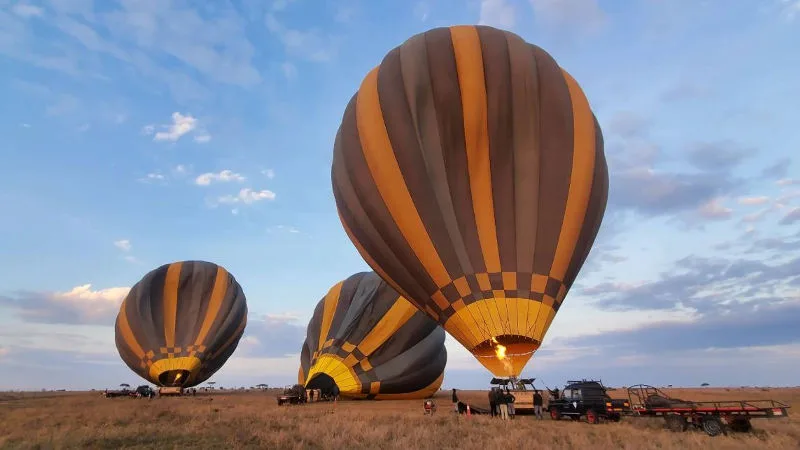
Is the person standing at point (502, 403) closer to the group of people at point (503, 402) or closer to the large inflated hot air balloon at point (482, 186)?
the group of people at point (503, 402)

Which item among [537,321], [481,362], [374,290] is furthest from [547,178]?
[374,290]

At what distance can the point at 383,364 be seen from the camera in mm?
22703

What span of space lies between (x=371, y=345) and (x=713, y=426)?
1359 cm

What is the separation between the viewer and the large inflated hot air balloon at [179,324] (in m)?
28.5

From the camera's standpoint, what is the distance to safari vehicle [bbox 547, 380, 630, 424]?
14891 millimetres

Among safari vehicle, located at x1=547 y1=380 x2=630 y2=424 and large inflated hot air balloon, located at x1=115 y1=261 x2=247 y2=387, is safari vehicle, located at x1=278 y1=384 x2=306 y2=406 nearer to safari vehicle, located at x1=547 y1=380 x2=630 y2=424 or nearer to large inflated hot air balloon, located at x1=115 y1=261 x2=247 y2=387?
large inflated hot air balloon, located at x1=115 y1=261 x2=247 y2=387

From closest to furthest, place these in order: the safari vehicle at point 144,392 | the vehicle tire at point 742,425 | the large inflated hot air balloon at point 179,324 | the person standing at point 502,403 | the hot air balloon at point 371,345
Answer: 1. the vehicle tire at point 742,425
2. the person standing at point 502,403
3. the hot air balloon at point 371,345
4. the large inflated hot air balloon at point 179,324
5. the safari vehicle at point 144,392

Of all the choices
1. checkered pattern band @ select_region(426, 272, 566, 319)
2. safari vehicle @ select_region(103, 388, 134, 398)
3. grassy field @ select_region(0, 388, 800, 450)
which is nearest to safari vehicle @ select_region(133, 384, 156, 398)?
safari vehicle @ select_region(103, 388, 134, 398)

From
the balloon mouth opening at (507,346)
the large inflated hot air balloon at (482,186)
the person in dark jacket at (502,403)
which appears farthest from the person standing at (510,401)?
the balloon mouth opening at (507,346)

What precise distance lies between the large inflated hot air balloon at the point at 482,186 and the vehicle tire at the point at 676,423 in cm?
429

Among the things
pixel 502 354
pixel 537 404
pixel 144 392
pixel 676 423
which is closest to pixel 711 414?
pixel 676 423

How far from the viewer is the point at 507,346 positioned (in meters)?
13.1

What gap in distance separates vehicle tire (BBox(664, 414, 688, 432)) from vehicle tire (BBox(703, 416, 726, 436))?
505 millimetres

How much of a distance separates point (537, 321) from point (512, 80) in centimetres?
714
